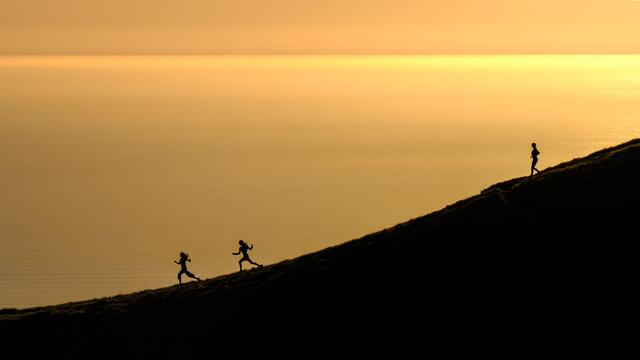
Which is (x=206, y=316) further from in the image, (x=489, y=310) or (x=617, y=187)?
(x=617, y=187)

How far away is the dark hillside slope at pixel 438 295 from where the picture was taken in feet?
141

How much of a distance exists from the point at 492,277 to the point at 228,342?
42.6 feet

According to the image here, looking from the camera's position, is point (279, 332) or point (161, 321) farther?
point (161, 321)

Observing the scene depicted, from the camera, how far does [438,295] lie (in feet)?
153

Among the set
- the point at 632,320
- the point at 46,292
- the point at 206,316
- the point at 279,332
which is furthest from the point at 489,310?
the point at 46,292

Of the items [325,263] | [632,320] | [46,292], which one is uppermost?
[46,292]

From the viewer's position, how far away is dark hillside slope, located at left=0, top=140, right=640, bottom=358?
42.8 metres

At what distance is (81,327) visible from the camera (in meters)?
54.8

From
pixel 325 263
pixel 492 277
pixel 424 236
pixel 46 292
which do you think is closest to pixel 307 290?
pixel 325 263

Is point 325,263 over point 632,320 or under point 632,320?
over

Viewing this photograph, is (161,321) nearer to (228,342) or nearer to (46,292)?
(228,342)

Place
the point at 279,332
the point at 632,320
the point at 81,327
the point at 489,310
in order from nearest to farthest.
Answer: the point at 632,320, the point at 489,310, the point at 279,332, the point at 81,327

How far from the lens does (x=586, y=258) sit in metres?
45.8

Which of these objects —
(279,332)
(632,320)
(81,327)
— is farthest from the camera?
(81,327)
